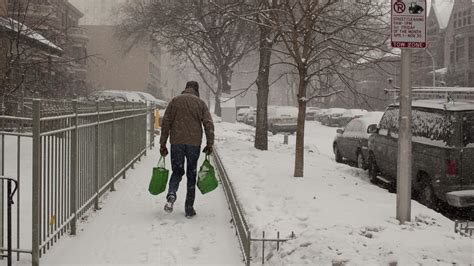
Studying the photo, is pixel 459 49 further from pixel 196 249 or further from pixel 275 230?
pixel 196 249

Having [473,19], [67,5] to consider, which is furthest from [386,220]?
[473,19]

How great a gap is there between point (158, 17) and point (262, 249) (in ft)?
69.4

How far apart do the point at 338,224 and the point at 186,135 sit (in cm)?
243

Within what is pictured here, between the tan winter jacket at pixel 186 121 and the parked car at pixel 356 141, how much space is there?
6.37 meters

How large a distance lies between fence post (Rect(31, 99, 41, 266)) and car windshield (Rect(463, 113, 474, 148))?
6103mm

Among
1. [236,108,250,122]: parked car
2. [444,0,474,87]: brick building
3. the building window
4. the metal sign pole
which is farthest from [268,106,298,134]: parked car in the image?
the building window

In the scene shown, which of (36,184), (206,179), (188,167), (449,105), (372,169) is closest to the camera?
A: (36,184)

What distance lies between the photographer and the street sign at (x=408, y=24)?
20.7 ft

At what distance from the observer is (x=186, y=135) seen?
289 inches

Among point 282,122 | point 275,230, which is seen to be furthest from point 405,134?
point 282,122

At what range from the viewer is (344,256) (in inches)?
192

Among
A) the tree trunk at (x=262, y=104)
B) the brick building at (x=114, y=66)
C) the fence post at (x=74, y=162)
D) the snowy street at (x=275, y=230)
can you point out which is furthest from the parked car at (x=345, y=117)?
the fence post at (x=74, y=162)

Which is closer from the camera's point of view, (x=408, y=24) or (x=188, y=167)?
(x=408, y=24)

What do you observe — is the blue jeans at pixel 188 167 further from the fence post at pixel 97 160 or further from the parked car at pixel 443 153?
the parked car at pixel 443 153
